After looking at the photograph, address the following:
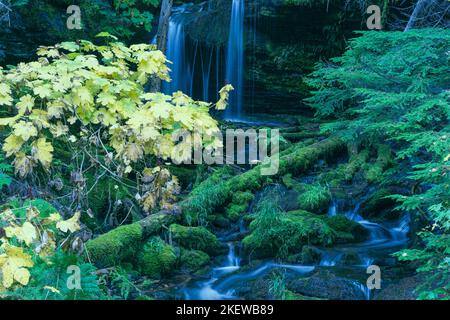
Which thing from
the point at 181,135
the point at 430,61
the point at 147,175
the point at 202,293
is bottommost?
the point at 202,293

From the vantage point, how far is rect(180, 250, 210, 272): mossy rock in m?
6.99

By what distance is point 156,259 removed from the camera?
678 cm

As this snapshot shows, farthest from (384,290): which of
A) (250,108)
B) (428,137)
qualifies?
(250,108)

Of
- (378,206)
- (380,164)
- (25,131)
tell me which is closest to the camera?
(25,131)

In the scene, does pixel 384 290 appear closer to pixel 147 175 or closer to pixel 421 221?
pixel 421 221

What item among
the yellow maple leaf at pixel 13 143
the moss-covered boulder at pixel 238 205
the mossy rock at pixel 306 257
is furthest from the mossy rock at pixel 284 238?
the yellow maple leaf at pixel 13 143

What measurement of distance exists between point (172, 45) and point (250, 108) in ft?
8.68

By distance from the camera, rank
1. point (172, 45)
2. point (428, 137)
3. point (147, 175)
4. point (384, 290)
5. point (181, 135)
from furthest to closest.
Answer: point (172, 45) → point (384, 290) → point (428, 137) → point (147, 175) → point (181, 135)

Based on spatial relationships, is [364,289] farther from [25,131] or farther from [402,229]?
[25,131]

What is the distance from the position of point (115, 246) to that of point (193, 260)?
1089 mm

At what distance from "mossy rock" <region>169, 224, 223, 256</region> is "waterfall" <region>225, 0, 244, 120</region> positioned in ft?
24.4

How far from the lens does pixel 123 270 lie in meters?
6.33

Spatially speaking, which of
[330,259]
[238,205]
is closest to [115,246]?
[238,205]

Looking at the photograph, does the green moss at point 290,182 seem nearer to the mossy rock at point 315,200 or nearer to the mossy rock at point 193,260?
the mossy rock at point 315,200
